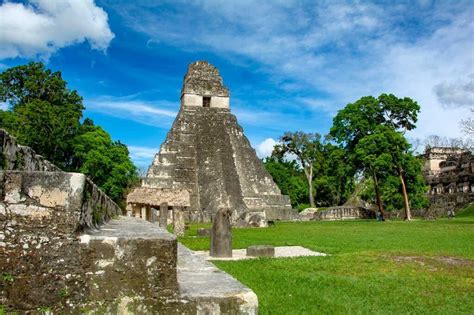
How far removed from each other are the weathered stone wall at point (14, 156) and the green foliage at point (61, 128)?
3563cm

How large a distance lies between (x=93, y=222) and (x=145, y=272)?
0.82m

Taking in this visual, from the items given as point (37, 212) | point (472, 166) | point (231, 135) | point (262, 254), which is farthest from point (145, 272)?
point (472, 166)

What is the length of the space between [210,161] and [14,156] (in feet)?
114

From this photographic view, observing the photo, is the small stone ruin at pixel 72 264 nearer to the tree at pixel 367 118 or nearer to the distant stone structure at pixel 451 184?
the tree at pixel 367 118

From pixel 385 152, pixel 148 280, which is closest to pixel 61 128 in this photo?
pixel 385 152

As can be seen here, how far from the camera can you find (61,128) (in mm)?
39125

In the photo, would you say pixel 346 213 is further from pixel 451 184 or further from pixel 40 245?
pixel 40 245

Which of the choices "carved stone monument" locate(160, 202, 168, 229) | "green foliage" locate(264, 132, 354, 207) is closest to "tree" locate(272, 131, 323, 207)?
"green foliage" locate(264, 132, 354, 207)

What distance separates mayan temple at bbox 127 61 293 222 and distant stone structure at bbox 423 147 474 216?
20940 millimetres

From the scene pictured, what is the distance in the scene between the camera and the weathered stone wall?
3365 mm

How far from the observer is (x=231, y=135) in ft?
135

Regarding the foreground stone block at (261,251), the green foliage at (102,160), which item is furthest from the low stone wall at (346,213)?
the foreground stone block at (261,251)

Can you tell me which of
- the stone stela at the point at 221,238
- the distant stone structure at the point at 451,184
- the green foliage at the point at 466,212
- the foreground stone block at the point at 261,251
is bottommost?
the foreground stone block at the point at 261,251

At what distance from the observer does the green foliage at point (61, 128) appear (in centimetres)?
3794
